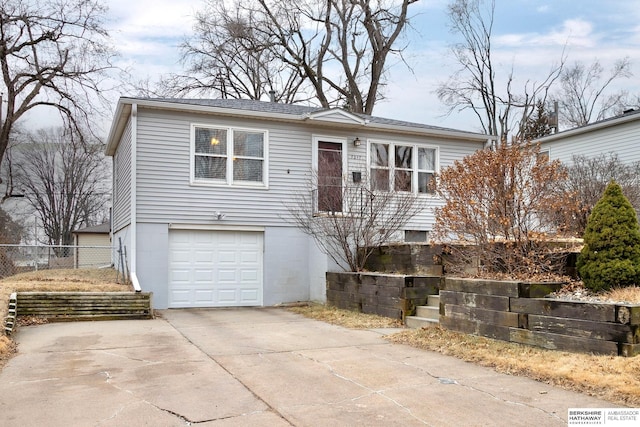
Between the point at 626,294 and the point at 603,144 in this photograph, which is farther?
the point at 603,144

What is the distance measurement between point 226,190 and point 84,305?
417 centimetres

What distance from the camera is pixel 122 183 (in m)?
14.7

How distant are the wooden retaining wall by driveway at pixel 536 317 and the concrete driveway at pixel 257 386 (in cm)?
94

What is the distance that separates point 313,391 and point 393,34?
82.7 ft

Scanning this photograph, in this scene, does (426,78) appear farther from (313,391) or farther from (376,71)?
(313,391)

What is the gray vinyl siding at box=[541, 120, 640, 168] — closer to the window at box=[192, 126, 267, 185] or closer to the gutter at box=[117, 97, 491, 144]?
the gutter at box=[117, 97, 491, 144]

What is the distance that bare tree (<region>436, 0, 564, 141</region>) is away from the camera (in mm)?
29625

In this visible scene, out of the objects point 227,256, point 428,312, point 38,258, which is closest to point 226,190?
point 227,256

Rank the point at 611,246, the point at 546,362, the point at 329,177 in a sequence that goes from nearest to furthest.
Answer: the point at 546,362, the point at 611,246, the point at 329,177

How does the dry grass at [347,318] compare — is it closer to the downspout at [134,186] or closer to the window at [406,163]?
the downspout at [134,186]

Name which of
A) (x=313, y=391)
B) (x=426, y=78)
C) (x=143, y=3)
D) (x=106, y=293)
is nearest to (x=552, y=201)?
(x=313, y=391)

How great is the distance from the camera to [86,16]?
21.4 m

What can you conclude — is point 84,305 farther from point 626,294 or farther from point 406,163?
point 626,294

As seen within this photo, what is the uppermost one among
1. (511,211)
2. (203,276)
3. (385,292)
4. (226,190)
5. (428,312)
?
(226,190)
